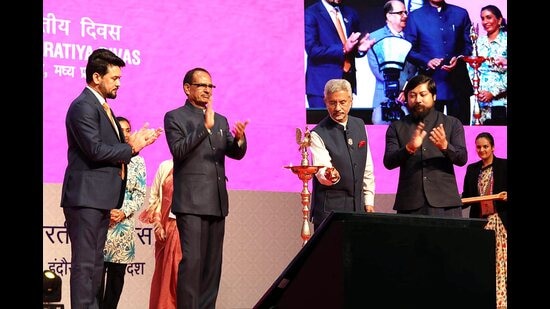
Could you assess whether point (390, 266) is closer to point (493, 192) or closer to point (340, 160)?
point (340, 160)

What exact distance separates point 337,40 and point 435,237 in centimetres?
485

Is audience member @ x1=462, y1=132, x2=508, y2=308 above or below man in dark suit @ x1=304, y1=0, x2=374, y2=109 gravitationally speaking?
below

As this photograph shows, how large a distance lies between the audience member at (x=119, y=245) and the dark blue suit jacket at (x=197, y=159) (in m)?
1.11

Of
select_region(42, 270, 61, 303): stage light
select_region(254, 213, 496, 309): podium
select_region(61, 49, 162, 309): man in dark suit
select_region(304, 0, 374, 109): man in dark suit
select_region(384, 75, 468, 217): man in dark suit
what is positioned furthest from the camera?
select_region(304, 0, 374, 109): man in dark suit

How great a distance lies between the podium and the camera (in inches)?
103

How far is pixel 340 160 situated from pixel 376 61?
2.56 metres

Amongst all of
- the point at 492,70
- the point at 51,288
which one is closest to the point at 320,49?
the point at 492,70

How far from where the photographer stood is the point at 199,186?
4.82 metres

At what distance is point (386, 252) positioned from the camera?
268 cm

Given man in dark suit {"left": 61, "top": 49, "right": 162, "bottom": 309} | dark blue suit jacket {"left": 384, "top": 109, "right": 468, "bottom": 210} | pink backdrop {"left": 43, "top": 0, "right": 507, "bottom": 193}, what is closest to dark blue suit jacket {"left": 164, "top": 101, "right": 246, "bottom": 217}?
man in dark suit {"left": 61, "top": 49, "right": 162, "bottom": 309}

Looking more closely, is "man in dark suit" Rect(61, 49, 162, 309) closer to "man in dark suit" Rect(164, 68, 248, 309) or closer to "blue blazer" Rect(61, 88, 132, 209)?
"blue blazer" Rect(61, 88, 132, 209)

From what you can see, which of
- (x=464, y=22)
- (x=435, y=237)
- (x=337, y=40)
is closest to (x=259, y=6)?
(x=337, y=40)

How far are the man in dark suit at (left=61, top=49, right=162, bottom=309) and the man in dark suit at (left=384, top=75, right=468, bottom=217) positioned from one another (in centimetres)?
147
